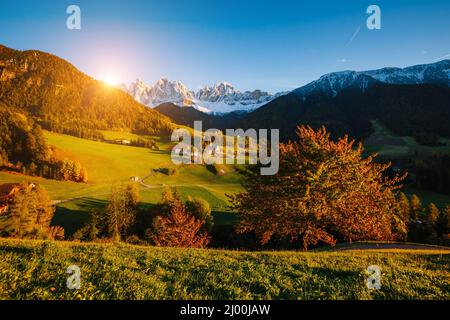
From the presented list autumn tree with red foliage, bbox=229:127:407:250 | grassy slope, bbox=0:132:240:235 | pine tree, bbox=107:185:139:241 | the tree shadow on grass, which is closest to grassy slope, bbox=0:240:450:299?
autumn tree with red foliage, bbox=229:127:407:250

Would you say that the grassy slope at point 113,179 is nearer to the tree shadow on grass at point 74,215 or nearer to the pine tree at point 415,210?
the tree shadow on grass at point 74,215

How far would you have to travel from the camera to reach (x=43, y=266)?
9773 mm

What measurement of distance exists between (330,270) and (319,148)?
592 inches

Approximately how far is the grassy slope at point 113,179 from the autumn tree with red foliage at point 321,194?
64.1 m

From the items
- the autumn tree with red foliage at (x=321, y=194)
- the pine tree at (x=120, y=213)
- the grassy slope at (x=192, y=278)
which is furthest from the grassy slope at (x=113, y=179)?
the grassy slope at (x=192, y=278)

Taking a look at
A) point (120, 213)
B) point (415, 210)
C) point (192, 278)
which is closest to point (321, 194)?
point (192, 278)

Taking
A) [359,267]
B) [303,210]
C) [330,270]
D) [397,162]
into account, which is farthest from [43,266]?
[397,162]

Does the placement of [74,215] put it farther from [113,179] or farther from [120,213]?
[113,179]

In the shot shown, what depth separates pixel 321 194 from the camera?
23.9m

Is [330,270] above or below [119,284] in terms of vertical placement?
below

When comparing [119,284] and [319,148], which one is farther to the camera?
[319,148]

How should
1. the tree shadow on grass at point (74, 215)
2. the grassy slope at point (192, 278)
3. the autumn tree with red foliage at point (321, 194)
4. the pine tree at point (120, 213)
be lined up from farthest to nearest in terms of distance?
the tree shadow on grass at point (74, 215) → the pine tree at point (120, 213) → the autumn tree with red foliage at point (321, 194) → the grassy slope at point (192, 278)

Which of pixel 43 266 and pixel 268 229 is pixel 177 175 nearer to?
pixel 268 229

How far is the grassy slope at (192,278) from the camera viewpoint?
8266 mm
